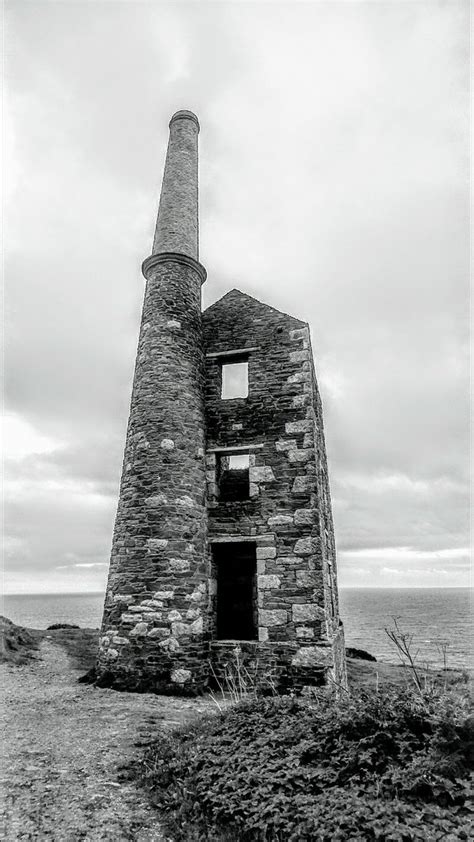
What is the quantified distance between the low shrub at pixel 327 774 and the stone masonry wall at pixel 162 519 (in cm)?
380

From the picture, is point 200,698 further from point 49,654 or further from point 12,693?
point 49,654

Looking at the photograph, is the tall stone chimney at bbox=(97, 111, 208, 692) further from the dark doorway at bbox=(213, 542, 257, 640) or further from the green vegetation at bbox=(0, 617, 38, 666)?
the green vegetation at bbox=(0, 617, 38, 666)

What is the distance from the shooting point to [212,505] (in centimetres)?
1109

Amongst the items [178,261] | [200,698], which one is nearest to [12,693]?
[200,698]

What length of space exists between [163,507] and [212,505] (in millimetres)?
1327

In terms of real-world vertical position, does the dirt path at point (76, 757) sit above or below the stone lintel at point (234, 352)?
below

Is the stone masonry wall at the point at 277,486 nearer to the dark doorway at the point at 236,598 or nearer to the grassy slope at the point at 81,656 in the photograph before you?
the dark doorway at the point at 236,598

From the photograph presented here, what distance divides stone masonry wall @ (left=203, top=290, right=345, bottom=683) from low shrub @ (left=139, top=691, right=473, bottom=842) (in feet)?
13.0

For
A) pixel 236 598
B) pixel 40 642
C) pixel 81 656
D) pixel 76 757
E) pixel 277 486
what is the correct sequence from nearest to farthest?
pixel 76 757, pixel 277 486, pixel 236 598, pixel 81 656, pixel 40 642

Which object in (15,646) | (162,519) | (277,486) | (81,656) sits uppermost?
(277,486)

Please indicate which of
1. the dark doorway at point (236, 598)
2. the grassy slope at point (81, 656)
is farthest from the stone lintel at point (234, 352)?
the grassy slope at point (81, 656)

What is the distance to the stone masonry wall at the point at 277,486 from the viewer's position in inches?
379

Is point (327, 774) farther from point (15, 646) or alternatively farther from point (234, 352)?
point (15, 646)

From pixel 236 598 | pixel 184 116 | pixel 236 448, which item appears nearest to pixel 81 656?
pixel 236 598
